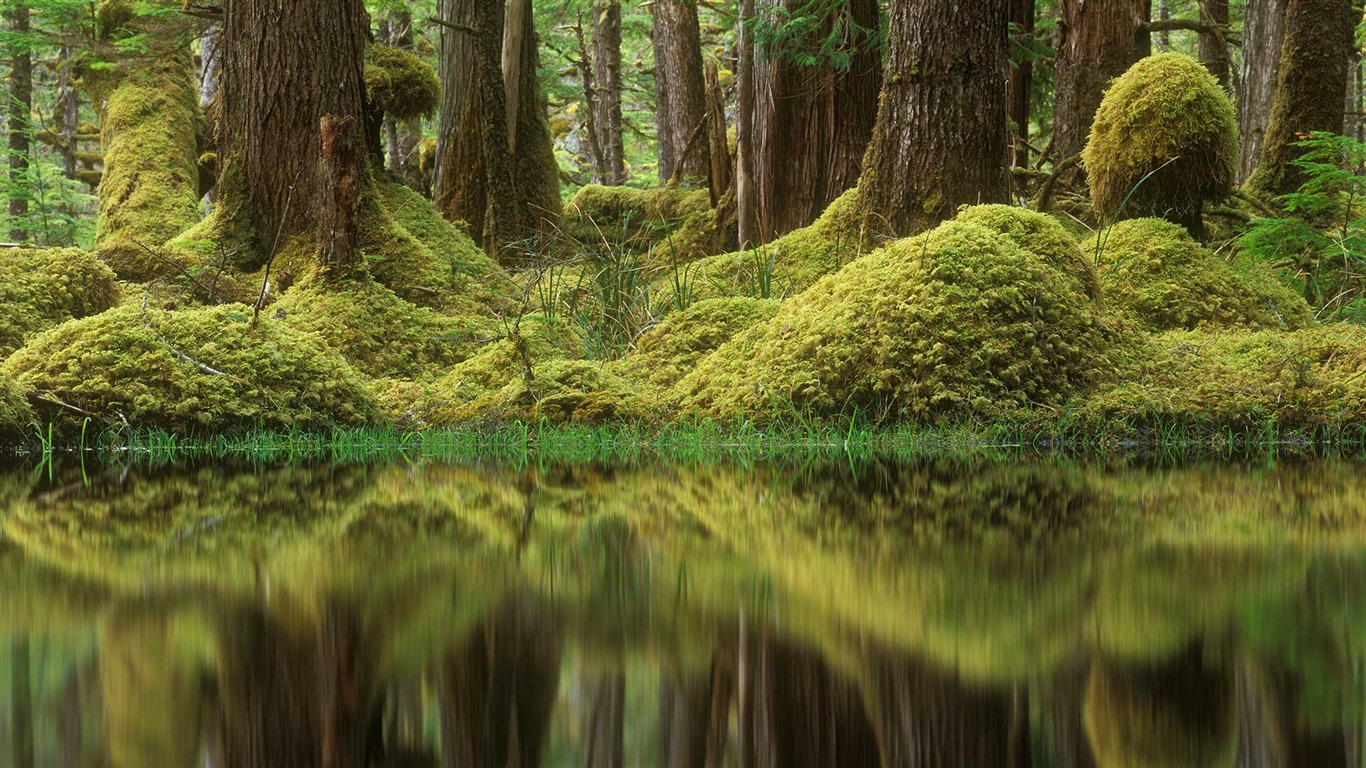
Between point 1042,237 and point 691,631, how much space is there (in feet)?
15.0

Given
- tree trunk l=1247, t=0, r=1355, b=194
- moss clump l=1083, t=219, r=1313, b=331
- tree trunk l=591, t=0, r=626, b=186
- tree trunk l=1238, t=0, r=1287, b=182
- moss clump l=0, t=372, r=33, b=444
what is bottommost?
moss clump l=0, t=372, r=33, b=444

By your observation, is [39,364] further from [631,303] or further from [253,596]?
[253,596]

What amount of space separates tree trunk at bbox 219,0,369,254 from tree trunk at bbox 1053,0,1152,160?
19.3 feet

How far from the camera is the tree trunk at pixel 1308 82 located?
9328 mm

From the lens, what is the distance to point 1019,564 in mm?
2125

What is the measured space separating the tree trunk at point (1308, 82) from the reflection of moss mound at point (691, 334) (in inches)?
209

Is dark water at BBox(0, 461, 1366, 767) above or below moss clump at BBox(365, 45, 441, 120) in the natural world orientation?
below

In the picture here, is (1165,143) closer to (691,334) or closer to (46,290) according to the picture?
(691,334)

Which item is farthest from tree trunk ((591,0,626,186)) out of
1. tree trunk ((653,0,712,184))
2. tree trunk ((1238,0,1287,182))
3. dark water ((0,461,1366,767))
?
dark water ((0,461,1366,767))

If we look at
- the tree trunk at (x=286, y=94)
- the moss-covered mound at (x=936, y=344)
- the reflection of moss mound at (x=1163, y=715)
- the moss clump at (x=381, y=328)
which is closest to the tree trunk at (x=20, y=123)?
the tree trunk at (x=286, y=94)

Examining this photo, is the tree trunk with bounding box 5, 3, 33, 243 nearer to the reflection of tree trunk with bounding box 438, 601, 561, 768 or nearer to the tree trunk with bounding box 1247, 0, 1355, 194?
the tree trunk with bounding box 1247, 0, 1355, 194

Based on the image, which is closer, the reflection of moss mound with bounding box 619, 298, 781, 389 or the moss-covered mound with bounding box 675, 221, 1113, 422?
the moss-covered mound with bounding box 675, 221, 1113, 422

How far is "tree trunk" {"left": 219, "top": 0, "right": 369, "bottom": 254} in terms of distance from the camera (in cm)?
729

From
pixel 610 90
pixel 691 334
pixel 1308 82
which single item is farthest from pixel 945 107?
pixel 610 90
